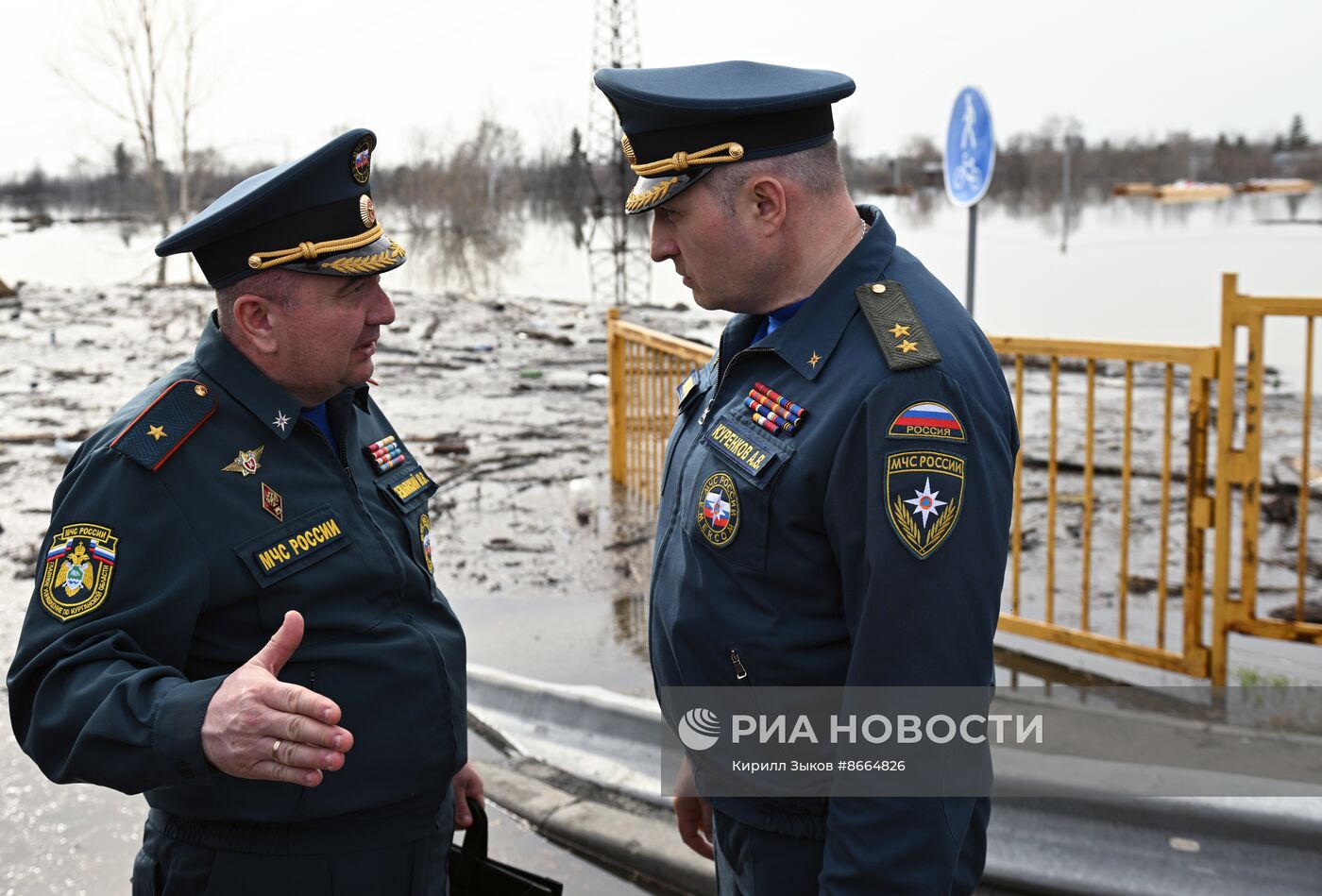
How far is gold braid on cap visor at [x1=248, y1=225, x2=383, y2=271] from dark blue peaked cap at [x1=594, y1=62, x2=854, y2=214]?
1.89 feet

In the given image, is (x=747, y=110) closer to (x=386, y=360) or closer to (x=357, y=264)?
(x=357, y=264)

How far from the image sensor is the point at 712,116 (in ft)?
6.72

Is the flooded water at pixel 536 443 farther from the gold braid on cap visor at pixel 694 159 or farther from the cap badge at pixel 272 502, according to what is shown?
the gold braid on cap visor at pixel 694 159

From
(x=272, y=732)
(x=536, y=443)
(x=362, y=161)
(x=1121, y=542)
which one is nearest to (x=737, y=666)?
(x=272, y=732)

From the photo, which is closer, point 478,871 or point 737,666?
point 737,666

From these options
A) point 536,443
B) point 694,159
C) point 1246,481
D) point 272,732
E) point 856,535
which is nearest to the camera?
point 272,732

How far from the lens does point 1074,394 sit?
36.6 feet

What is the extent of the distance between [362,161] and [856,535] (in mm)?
1326

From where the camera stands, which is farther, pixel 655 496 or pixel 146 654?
pixel 655 496

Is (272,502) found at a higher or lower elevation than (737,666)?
higher

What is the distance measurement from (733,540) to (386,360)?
41.0 feet

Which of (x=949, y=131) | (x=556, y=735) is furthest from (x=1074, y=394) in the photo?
(x=556, y=735)

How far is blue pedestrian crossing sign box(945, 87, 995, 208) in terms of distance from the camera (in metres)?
6.66

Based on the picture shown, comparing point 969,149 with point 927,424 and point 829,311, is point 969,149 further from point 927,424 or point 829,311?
point 927,424
